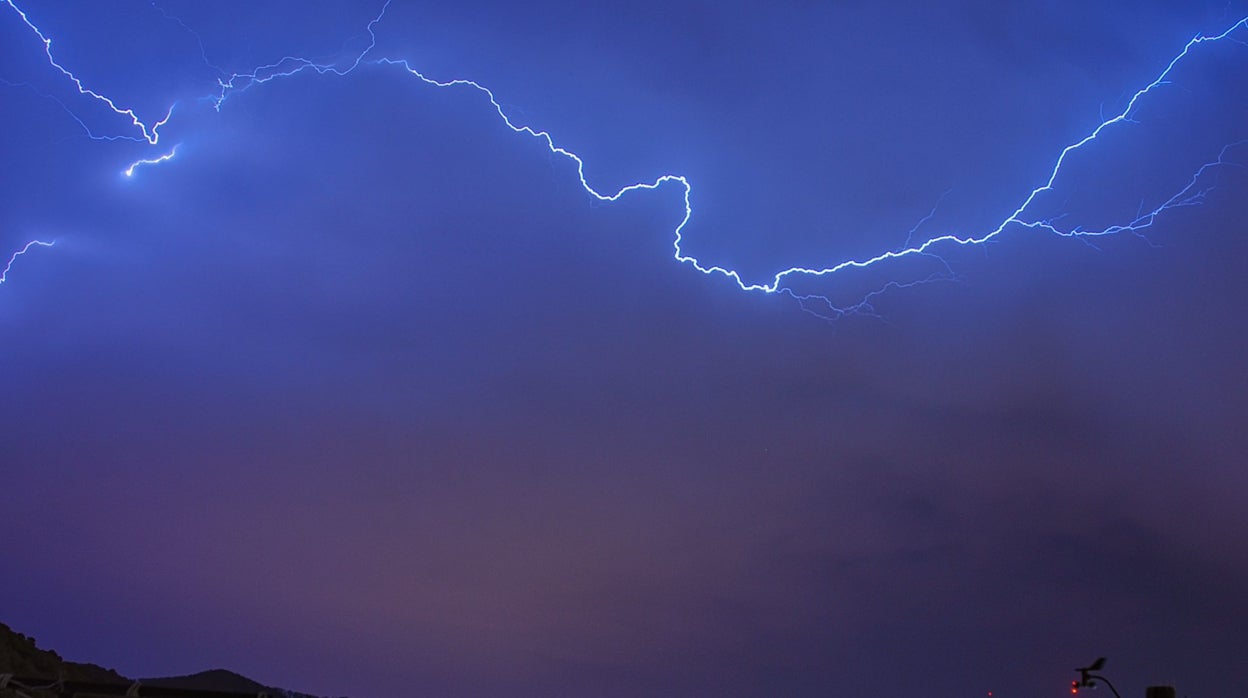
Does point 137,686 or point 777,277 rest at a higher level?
point 777,277

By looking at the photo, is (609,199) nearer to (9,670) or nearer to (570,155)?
(570,155)

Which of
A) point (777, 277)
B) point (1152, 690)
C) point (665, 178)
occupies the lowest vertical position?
point (1152, 690)

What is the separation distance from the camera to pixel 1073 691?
13992 millimetres

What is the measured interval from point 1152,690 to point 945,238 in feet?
51.2

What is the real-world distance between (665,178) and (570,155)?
2.14 metres

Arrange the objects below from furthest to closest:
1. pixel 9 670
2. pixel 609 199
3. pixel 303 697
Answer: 1. pixel 609 199
2. pixel 9 670
3. pixel 303 697

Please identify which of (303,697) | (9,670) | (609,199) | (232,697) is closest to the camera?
(232,697)

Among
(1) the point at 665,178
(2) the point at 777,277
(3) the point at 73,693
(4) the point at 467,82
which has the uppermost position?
(4) the point at 467,82

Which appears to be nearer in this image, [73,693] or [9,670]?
[73,693]

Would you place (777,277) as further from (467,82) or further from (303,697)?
(303,697)

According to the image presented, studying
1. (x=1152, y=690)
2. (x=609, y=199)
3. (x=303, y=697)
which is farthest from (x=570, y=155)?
(x=1152, y=690)

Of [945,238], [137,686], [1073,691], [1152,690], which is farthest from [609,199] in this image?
[1152,690]

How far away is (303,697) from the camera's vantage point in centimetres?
1135

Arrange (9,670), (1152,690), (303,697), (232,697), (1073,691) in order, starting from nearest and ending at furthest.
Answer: (1152,690), (232,697), (303,697), (9,670), (1073,691)
